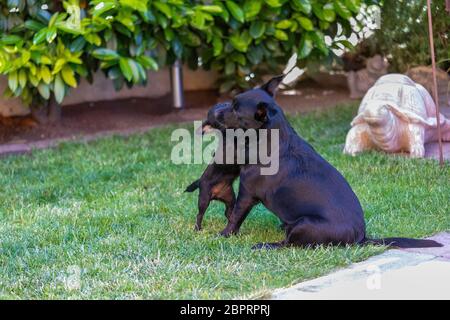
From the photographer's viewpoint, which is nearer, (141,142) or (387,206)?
(387,206)

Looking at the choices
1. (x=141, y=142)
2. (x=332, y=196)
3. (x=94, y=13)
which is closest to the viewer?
(x=332, y=196)

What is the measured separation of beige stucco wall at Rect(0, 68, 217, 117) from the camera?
10.0m

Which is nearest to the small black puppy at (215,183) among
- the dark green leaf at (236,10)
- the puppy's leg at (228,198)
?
the puppy's leg at (228,198)

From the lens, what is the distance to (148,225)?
577 cm

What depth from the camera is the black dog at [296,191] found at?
16.5ft

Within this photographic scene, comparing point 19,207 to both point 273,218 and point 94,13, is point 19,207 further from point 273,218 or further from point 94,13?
point 94,13

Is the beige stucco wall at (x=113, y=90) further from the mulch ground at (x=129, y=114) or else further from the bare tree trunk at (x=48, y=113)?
the bare tree trunk at (x=48, y=113)

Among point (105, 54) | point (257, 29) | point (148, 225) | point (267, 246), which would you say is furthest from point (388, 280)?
point (257, 29)

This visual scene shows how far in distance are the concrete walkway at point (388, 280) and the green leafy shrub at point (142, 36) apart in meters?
4.24

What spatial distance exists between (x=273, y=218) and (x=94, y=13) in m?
3.17

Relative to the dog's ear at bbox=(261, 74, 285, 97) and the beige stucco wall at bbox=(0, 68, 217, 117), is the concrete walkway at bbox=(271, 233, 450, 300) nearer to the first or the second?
the dog's ear at bbox=(261, 74, 285, 97)

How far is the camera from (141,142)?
8969mm

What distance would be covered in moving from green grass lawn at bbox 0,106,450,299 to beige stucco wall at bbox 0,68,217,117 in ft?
5.02
